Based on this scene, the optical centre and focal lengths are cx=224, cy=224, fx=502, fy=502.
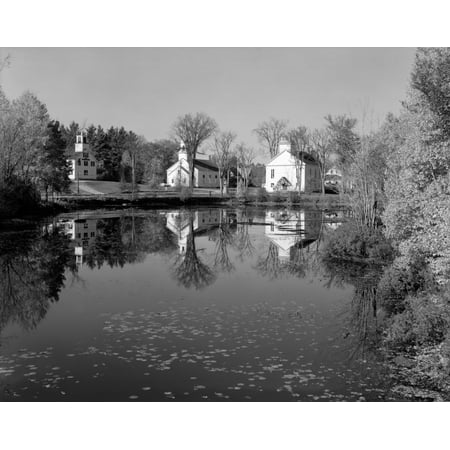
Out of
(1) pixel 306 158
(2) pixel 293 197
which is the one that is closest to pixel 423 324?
(2) pixel 293 197

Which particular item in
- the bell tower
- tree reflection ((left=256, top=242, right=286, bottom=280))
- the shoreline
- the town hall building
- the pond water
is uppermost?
the bell tower

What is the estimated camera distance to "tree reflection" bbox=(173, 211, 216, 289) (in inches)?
752

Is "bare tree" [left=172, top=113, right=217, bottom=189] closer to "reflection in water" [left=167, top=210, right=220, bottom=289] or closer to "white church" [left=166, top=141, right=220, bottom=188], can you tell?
"white church" [left=166, top=141, right=220, bottom=188]

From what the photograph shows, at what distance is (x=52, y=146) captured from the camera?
54562 millimetres

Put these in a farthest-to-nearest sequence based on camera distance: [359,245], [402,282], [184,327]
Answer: [359,245], [402,282], [184,327]

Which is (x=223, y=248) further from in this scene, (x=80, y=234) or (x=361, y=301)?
(x=361, y=301)

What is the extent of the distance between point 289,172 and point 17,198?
193 ft

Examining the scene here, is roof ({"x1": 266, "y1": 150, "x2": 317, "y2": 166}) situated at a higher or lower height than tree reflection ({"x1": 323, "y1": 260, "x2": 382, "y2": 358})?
higher

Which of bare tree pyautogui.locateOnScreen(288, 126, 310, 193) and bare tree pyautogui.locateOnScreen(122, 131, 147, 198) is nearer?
bare tree pyautogui.locateOnScreen(288, 126, 310, 193)

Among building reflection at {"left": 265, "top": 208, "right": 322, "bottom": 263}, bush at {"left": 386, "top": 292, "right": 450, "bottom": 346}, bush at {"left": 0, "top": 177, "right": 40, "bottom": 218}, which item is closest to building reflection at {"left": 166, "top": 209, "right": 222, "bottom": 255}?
building reflection at {"left": 265, "top": 208, "right": 322, "bottom": 263}

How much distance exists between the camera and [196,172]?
10906 cm

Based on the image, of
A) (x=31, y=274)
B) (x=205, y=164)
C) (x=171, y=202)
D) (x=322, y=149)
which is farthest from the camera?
(x=205, y=164)

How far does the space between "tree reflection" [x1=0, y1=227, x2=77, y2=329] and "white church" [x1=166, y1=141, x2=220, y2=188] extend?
2803 inches

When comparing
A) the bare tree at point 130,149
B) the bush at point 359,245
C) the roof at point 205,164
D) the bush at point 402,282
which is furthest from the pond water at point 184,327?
the roof at point 205,164
